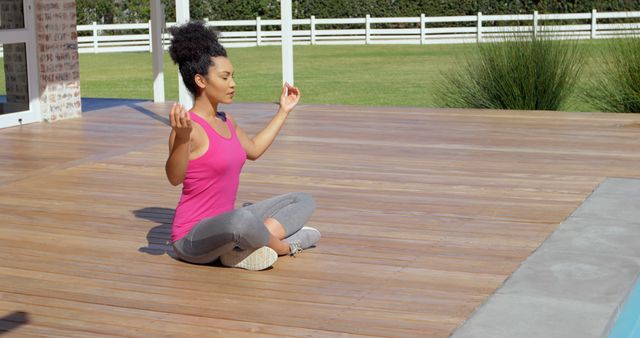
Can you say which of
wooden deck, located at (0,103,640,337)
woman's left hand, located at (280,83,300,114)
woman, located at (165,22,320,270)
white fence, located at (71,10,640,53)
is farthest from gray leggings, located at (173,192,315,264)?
white fence, located at (71,10,640,53)

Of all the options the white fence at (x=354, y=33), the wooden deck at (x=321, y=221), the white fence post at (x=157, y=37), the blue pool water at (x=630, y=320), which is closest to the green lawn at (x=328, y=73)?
the white fence at (x=354, y=33)

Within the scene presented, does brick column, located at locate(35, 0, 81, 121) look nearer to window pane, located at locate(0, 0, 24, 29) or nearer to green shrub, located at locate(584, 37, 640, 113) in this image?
window pane, located at locate(0, 0, 24, 29)

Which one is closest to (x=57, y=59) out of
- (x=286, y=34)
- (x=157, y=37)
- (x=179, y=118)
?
(x=157, y=37)

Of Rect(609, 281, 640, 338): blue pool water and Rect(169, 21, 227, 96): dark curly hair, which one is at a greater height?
Rect(169, 21, 227, 96): dark curly hair

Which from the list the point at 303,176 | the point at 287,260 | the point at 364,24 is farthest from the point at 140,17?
the point at 287,260

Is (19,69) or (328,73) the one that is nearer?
(19,69)

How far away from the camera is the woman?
438 centimetres

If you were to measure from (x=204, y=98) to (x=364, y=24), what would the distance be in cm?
3297

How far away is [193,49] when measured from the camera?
14.7 feet

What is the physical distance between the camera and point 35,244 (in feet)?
16.9

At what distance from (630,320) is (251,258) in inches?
65.1

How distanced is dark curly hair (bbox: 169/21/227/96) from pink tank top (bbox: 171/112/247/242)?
0.20 meters

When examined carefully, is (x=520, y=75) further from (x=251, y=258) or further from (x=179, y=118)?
(x=179, y=118)

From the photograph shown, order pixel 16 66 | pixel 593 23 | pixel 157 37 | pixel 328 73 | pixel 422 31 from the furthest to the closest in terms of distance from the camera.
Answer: pixel 422 31, pixel 593 23, pixel 328 73, pixel 157 37, pixel 16 66
